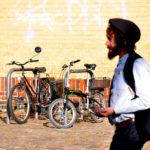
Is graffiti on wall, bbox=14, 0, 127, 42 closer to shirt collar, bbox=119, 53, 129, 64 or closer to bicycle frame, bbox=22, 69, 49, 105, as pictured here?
bicycle frame, bbox=22, 69, 49, 105

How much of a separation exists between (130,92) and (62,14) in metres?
7.72

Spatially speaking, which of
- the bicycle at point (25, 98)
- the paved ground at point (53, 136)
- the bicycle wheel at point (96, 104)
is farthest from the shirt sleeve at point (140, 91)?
the bicycle wheel at point (96, 104)

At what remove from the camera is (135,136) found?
8.72ft

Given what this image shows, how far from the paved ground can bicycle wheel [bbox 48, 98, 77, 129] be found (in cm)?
13

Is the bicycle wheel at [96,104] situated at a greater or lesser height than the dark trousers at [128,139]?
lesser

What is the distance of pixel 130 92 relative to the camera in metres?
2.69

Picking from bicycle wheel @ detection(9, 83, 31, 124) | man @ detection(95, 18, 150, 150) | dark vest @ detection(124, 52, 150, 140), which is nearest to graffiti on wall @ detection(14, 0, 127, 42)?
bicycle wheel @ detection(9, 83, 31, 124)

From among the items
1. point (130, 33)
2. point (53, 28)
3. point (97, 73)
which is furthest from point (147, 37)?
point (130, 33)

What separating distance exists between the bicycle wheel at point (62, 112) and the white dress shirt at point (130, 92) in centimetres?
482

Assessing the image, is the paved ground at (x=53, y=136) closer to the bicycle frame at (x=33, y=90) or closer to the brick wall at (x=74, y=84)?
the bicycle frame at (x=33, y=90)

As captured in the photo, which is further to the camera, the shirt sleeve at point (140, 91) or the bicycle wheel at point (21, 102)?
the bicycle wheel at point (21, 102)

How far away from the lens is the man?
2.62 meters

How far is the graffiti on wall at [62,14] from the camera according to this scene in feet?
33.4

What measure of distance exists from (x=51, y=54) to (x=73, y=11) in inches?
46.7
